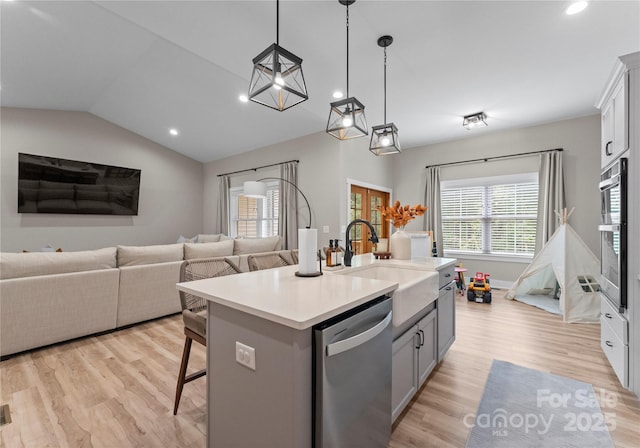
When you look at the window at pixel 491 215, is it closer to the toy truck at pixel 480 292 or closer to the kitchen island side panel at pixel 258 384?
the toy truck at pixel 480 292

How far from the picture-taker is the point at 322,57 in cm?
304

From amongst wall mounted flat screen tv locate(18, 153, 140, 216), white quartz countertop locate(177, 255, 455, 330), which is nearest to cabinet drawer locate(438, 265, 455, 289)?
white quartz countertop locate(177, 255, 455, 330)

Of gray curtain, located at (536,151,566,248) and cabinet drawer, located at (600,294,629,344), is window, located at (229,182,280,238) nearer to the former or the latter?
gray curtain, located at (536,151,566,248)

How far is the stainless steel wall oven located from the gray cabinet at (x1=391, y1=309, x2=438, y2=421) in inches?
51.8

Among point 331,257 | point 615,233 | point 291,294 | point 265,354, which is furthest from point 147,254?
point 615,233

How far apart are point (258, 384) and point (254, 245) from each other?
11.8 feet

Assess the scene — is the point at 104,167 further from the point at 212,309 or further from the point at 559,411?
the point at 559,411

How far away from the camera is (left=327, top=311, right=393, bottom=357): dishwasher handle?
1.09 metres

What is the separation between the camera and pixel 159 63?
3943 mm

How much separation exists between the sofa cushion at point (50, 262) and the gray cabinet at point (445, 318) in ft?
11.3

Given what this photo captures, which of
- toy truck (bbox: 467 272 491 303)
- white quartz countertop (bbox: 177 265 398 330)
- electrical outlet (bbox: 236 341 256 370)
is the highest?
white quartz countertop (bbox: 177 265 398 330)

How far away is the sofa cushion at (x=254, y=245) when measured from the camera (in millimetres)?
4406

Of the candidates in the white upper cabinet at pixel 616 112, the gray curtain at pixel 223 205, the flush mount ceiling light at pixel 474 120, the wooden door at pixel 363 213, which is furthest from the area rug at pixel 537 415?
the gray curtain at pixel 223 205

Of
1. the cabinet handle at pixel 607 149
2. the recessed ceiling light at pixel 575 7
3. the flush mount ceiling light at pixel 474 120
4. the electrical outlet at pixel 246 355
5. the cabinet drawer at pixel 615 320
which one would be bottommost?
the cabinet drawer at pixel 615 320
